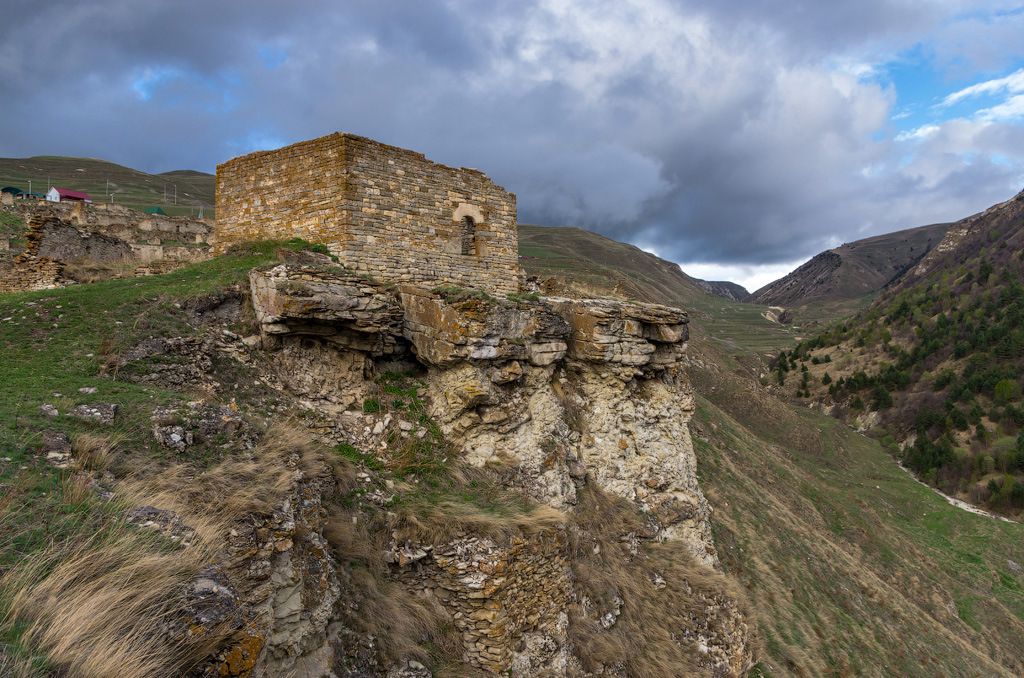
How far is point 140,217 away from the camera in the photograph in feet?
95.9

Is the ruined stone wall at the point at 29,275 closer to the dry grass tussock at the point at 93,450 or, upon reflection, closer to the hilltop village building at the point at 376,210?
the hilltop village building at the point at 376,210

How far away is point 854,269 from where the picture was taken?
533 feet

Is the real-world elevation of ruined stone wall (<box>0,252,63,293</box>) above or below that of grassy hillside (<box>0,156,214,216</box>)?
below

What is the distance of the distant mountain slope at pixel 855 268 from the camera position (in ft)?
510

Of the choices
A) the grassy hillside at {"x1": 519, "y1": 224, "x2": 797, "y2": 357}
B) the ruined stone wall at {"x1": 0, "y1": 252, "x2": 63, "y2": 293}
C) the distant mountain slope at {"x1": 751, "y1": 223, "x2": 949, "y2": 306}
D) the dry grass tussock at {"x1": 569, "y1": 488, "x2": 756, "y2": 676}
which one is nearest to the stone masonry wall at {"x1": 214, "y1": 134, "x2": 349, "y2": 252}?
the ruined stone wall at {"x1": 0, "y1": 252, "x2": 63, "y2": 293}

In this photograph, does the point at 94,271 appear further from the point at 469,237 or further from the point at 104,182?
the point at 104,182

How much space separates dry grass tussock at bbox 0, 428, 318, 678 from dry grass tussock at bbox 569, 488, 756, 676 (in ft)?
20.8

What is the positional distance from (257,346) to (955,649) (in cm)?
2407

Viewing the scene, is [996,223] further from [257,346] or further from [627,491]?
[257,346]

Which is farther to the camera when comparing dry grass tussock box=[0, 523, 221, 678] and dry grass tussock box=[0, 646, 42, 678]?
dry grass tussock box=[0, 523, 221, 678]

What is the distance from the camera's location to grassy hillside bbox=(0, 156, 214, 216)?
192 feet

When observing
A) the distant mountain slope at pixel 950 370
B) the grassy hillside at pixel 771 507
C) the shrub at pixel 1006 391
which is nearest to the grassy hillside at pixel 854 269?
the distant mountain slope at pixel 950 370

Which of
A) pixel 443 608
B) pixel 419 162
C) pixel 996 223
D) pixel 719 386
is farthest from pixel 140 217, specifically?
pixel 996 223

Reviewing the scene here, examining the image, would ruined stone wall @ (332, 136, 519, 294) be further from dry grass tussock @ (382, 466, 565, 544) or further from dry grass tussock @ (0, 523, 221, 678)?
dry grass tussock @ (0, 523, 221, 678)
